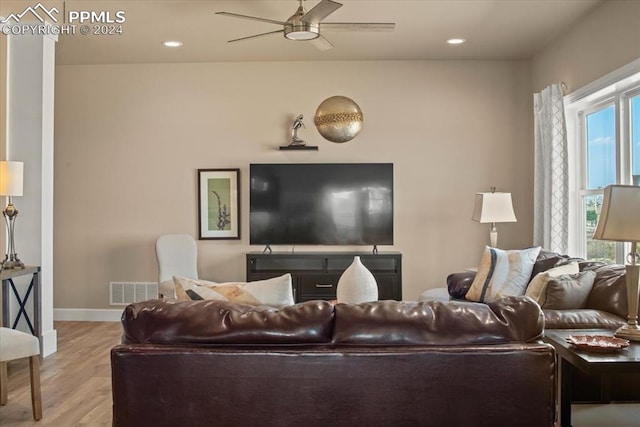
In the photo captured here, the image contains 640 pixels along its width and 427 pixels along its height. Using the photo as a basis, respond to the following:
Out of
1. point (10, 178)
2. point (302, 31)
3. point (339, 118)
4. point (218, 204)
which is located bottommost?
point (218, 204)

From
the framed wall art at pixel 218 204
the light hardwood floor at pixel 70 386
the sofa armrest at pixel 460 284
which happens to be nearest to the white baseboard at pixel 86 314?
the light hardwood floor at pixel 70 386

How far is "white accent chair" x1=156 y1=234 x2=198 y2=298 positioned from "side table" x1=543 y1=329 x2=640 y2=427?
379 cm

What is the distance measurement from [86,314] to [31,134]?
233cm

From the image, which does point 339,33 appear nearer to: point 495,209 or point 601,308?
point 495,209

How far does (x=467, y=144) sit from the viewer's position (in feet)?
18.9

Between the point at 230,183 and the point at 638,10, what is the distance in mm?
3941

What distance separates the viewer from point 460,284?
14.7 feet

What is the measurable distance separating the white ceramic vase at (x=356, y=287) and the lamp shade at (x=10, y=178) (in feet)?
9.13

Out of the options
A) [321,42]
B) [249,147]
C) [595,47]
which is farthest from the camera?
[249,147]

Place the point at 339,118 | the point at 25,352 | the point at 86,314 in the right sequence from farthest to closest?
the point at 86,314
the point at 339,118
the point at 25,352

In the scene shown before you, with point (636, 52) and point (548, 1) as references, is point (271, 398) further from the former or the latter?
point (548, 1)

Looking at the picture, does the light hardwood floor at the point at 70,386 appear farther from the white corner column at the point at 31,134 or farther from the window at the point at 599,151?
the window at the point at 599,151

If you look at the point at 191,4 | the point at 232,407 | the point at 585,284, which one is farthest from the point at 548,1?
the point at 232,407

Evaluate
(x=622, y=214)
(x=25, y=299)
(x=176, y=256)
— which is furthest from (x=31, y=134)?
(x=622, y=214)
